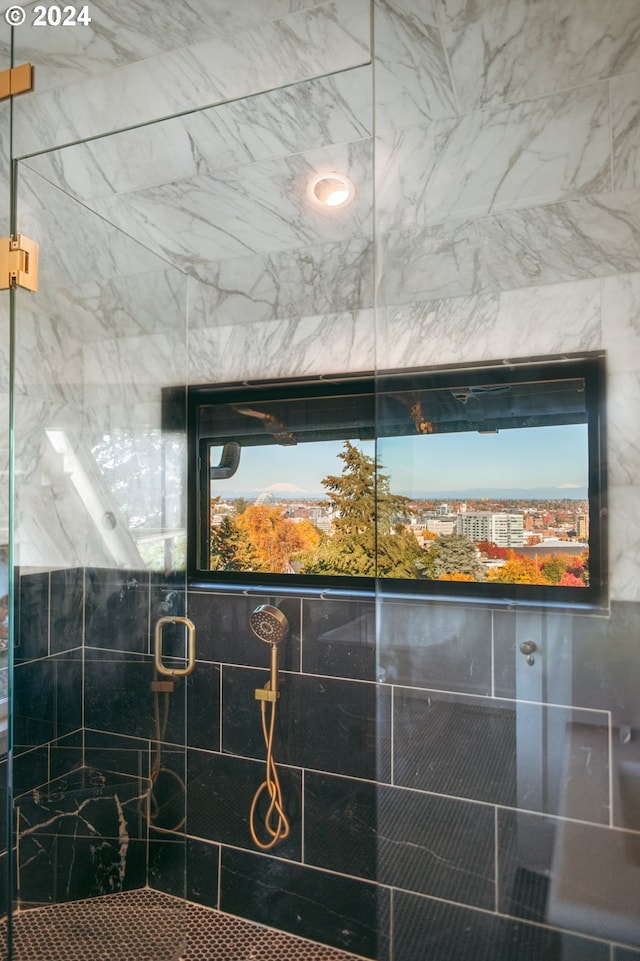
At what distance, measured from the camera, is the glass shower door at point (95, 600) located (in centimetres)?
147

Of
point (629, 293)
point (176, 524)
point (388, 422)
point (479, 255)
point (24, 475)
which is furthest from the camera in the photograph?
point (176, 524)

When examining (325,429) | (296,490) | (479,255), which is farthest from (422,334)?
(296,490)

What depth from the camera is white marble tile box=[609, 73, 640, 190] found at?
1.01m

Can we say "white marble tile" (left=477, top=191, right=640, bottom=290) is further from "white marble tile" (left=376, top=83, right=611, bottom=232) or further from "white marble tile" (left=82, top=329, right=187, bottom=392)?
"white marble tile" (left=82, top=329, right=187, bottom=392)

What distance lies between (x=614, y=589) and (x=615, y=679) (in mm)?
161

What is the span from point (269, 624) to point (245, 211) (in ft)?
3.80

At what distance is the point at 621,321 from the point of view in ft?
3.32

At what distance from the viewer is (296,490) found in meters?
1.66

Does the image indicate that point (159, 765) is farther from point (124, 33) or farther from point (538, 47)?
point (124, 33)

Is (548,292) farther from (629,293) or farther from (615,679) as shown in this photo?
(615,679)

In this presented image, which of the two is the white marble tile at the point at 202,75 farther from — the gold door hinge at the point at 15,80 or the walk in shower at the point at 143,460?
the gold door hinge at the point at 15,80

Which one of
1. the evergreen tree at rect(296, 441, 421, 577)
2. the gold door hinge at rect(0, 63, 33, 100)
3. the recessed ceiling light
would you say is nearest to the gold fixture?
the evergreen tree at rect(296, 441, 421, 577)

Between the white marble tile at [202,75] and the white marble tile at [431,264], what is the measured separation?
58cm


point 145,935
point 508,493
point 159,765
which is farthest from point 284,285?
point 145,935
